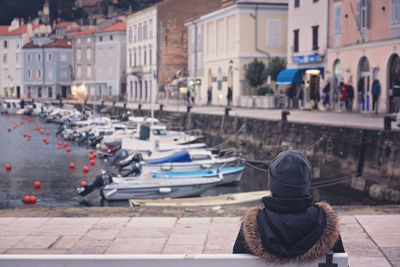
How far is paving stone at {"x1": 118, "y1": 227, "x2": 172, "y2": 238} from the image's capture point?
29.2 feet

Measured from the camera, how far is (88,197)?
76.2ft

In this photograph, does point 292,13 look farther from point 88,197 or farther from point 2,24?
point 2,24

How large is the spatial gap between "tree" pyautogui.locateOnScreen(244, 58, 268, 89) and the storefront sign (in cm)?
622

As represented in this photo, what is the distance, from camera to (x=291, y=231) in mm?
3713

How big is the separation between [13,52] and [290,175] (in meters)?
119

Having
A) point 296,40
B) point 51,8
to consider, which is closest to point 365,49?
point 296,40

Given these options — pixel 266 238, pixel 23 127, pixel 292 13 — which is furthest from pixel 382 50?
pixel 23 127

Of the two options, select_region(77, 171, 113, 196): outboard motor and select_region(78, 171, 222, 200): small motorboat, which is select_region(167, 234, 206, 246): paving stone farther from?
select_region(77, 171, 113, 196): outboard motor

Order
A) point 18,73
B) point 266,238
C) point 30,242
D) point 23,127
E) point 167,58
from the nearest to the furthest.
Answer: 1. point 266,238
2. point 30,242
3. point 23,127
4. point 167,58
5. point 18,73

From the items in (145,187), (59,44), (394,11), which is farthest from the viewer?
(59,44)

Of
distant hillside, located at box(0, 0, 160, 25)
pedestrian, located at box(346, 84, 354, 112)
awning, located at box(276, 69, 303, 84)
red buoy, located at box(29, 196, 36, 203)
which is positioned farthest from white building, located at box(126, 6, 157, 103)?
red buoy, located at box(29, 196, 36, 203)

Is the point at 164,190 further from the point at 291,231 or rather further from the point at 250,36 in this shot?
the point at 250,36

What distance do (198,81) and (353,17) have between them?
28.0m

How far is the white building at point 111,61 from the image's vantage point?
91.6 metres
